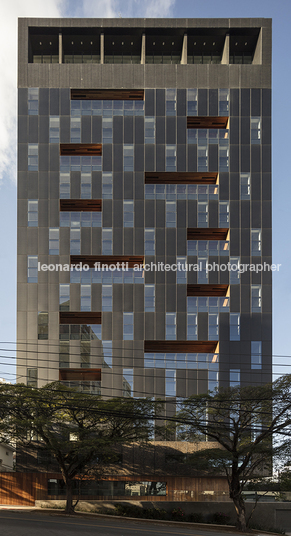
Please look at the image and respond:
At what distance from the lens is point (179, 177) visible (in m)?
53.8

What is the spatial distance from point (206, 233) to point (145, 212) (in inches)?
294

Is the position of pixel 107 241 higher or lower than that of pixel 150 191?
lower

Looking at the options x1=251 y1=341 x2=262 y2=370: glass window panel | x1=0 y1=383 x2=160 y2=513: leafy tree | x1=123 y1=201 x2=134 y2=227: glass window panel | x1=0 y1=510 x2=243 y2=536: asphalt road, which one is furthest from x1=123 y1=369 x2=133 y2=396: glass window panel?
x1=123 y1=201 x2=134 y2=227: glass window panel

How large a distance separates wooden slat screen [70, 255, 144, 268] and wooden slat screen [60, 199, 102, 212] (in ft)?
20.1

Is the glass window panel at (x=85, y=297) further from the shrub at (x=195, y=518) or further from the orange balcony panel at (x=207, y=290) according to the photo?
the shrub at (x=195, y=518)

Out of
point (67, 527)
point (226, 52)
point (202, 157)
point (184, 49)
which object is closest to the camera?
point (67, 527)

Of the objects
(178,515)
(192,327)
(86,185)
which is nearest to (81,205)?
(86,185)

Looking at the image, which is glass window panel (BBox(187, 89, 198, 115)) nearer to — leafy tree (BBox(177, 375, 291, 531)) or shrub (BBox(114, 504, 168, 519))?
leafy tree (BBox(177, 375, 291, 531))

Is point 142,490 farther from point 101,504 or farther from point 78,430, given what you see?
point 78,430

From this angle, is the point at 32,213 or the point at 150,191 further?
the point at 150,191

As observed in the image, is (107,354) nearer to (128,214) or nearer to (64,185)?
(128,214)

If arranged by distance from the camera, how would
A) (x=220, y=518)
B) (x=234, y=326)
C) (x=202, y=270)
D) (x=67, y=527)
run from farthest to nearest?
(x=202, y=270) < (x=234, y=326) < (x=220, y=518) < (x=67, y=527)

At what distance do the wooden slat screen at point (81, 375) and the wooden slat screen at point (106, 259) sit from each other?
38.4 feet

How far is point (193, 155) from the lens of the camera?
5288 centimetres
